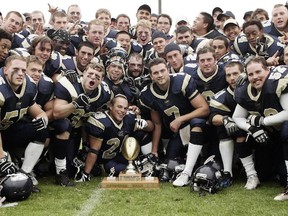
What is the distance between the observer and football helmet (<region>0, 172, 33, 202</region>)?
4598 mm

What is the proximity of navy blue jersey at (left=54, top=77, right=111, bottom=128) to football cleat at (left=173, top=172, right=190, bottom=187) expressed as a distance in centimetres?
122

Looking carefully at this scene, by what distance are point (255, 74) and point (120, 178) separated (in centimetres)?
179

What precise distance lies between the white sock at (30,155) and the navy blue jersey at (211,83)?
6.49ft

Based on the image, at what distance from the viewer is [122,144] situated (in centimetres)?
592

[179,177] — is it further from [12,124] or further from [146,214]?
[12,124]

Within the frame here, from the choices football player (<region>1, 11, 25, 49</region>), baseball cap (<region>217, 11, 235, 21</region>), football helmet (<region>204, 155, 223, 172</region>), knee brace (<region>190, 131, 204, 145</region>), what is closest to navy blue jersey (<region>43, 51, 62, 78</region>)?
football player (<region>1, 11, 25, 49</region>)

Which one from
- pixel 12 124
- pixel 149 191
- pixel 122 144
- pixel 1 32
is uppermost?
pixel 1 32

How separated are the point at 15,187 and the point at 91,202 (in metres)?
0.71

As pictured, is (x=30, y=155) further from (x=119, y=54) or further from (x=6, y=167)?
(x=119, y=54)

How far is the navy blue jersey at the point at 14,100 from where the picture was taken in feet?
16.3

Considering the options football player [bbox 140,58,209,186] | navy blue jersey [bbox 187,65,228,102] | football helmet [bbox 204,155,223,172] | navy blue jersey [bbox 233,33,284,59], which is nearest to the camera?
football helmet [bbox 204,155,223,172]

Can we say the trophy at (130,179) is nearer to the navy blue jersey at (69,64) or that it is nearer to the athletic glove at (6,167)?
the athletic glove at (6,167)

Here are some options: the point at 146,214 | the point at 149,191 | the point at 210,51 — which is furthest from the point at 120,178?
the point at 210,51

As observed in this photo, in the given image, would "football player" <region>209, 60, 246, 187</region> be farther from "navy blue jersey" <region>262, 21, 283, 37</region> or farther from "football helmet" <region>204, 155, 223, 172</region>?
"navy blue jersey" <region>262, 21, 283, 37</region>
